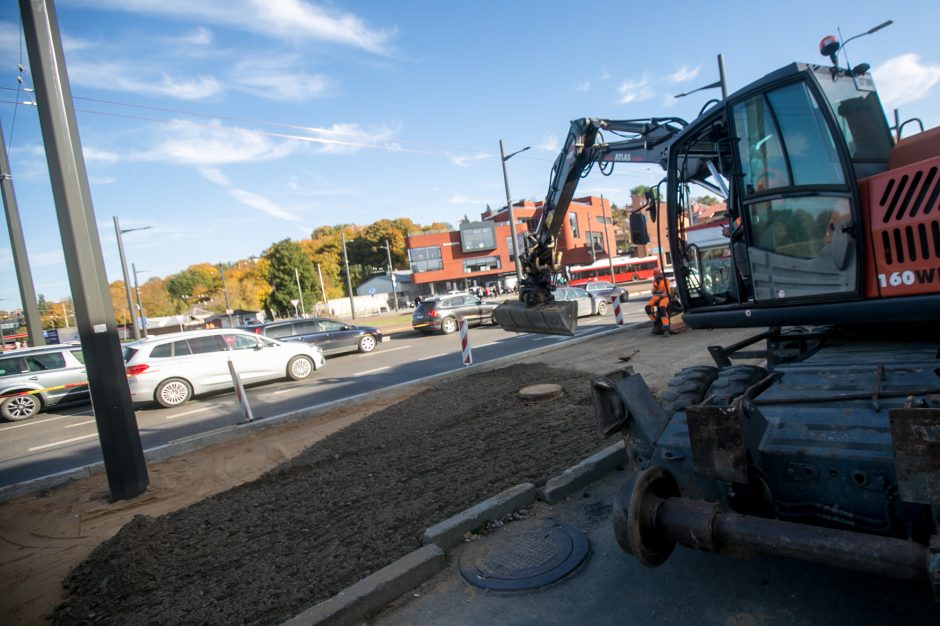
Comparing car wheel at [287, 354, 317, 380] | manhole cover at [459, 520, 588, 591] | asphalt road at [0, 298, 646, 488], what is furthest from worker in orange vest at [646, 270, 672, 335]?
manhole cover at [459, 520, 588, 591]

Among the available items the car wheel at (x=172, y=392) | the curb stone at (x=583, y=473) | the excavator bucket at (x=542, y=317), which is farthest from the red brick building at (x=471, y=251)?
the curb stone at (x=583, y=473)

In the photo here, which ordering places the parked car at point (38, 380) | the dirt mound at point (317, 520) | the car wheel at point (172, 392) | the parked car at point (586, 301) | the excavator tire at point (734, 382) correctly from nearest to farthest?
the excavator tire at point (734, 382) → the dirt mound at point (317, 520) → the car wheel at point (172, 392) → the parked car at point (38, 380) → the parked car at point (586, 301)

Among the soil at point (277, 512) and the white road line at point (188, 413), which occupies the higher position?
the soil at point (277, 512)

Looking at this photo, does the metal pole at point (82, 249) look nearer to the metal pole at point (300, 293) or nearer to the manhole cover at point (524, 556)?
the manhole cover at point (524, 556)

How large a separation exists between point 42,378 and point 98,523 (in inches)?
441

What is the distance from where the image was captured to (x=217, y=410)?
35.7 ft

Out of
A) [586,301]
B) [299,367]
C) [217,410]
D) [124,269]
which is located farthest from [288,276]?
[217,410]

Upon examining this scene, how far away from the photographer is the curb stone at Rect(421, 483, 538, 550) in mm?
3799

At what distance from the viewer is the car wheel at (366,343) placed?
60.2ft

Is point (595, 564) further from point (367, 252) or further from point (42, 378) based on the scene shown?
point (367, 252)

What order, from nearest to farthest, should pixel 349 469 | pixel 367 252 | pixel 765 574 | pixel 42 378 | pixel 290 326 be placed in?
pixel 765 574 < pixel 349 469 < pixel 42 378 < pixel 290 326 < pixel 367 252

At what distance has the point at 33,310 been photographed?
15.9 m

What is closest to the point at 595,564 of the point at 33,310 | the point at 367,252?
the point at 33,310

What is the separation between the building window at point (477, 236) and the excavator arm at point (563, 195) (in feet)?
177
